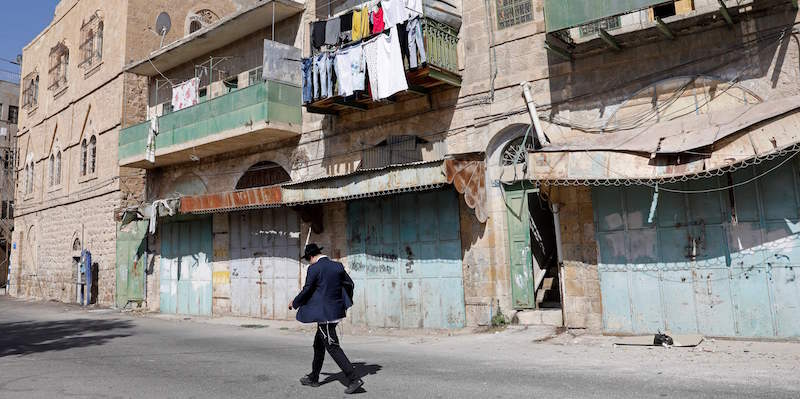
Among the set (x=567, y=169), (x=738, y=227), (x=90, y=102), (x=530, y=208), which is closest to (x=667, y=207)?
(x=738, y=227)

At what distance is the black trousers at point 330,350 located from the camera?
554 centimetres

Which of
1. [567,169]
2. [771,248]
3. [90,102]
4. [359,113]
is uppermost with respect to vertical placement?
[90,102]

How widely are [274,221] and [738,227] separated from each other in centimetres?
1122

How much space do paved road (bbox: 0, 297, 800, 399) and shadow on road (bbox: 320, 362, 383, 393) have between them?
0.09ft

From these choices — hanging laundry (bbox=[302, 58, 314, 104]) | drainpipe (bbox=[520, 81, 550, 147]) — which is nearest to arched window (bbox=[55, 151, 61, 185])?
hanging laundry (bbox=[302, 58, 314, 104])

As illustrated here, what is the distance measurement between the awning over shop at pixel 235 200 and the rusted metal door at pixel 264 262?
117 centimetres

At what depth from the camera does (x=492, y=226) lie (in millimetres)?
11211

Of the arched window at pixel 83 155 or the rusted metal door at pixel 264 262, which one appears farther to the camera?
the arched window at pixel 83 155

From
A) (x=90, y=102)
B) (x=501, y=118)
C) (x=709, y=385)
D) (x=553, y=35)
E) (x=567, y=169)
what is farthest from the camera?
(x=90, y=102)

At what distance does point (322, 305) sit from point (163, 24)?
765 inches

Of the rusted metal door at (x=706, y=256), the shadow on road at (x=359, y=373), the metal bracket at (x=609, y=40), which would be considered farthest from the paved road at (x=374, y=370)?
the metal bracket at (x=609, y=40)

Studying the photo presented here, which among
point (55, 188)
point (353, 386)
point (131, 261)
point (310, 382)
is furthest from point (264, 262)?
point (55, 188)

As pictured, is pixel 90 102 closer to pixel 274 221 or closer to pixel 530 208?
pixel 274 221

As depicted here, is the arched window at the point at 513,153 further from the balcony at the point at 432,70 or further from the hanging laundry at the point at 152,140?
the hanging laundry at the point at 152,140
